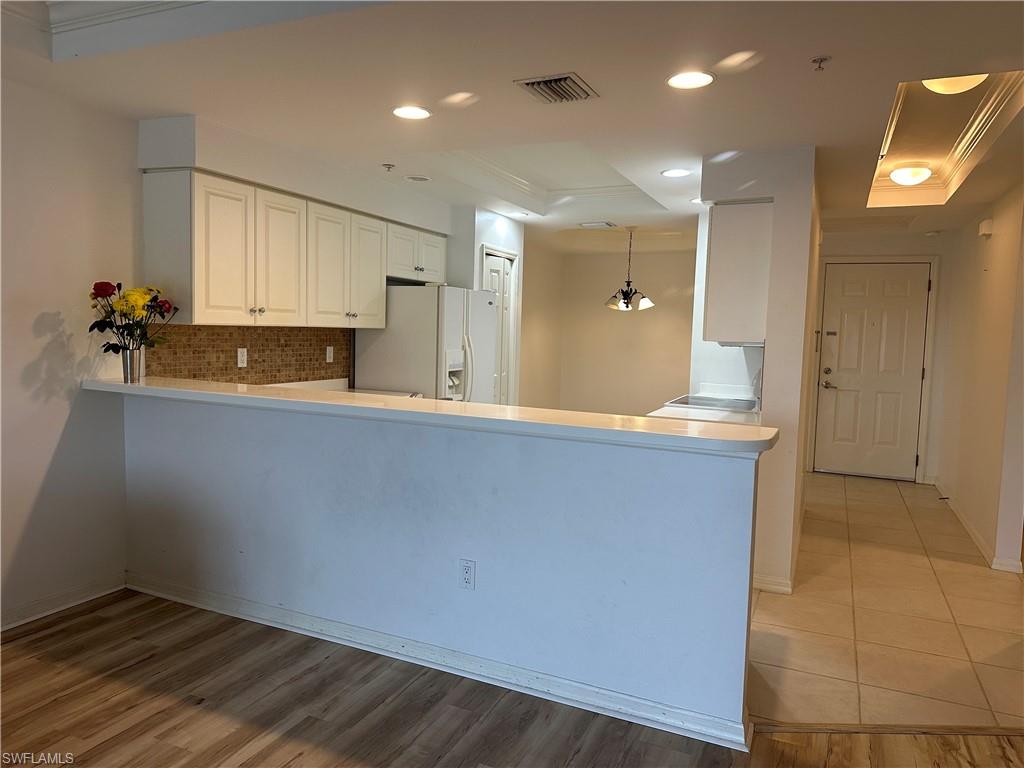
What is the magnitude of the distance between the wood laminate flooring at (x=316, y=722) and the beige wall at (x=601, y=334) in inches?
211

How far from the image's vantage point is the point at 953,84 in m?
3.08

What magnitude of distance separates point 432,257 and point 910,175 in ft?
10.7

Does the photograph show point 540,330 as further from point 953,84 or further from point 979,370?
point 953,84

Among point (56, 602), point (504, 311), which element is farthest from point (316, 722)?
point (504, 311)

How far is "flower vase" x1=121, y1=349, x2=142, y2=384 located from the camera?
10.8 ft

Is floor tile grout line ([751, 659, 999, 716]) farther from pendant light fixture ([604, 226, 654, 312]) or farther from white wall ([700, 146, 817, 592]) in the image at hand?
pendant light fixture ([604, 226, 654, 312])

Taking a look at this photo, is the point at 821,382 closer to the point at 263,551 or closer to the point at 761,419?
the point at 761,419

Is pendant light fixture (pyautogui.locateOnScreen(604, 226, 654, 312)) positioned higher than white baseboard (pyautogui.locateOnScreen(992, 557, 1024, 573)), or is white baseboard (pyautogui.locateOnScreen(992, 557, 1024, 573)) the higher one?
pendant light fixture (pyautogui.locateOnScreen(604, 226, 654, 312))

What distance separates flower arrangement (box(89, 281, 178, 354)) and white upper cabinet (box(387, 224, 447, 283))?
1799 millimetres

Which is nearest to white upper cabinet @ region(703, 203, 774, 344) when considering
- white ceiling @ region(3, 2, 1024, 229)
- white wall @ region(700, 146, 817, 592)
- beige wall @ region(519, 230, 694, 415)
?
white wall @ region(700, 146, 817, 592)

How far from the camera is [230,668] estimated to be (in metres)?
2.75

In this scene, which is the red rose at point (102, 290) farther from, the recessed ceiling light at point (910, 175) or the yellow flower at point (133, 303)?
the recessed ceiling light at point (910, 175)

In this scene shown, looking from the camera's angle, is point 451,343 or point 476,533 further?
point 451,343

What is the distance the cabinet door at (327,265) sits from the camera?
4.20 meters
